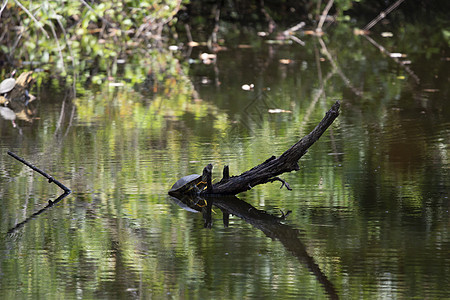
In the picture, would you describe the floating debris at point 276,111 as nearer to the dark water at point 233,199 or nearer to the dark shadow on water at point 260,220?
the dark water at point 233,199

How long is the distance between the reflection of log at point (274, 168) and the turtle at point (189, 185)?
62 mm

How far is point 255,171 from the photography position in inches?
245

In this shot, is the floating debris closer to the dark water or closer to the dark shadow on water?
the dark water

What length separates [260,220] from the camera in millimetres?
5871

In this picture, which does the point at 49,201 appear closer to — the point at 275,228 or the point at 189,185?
the point at 189,185

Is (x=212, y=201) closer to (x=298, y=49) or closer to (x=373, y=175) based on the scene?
(x=373, y=175)

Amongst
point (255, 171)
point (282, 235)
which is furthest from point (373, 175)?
point (282, 235)

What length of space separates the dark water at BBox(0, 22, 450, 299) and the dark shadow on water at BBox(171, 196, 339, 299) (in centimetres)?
2

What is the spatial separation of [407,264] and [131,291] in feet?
5.26

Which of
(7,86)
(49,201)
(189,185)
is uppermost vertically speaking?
(7,86)

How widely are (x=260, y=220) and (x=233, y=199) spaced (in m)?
0.52

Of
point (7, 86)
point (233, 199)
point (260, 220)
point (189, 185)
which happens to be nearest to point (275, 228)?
point (260, 220)

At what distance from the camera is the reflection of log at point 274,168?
19.5 ft

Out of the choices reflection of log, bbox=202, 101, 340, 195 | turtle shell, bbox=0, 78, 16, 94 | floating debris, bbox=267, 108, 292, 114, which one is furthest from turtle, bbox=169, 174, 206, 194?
turtle shell, bbox=0, 78, 16, 94
